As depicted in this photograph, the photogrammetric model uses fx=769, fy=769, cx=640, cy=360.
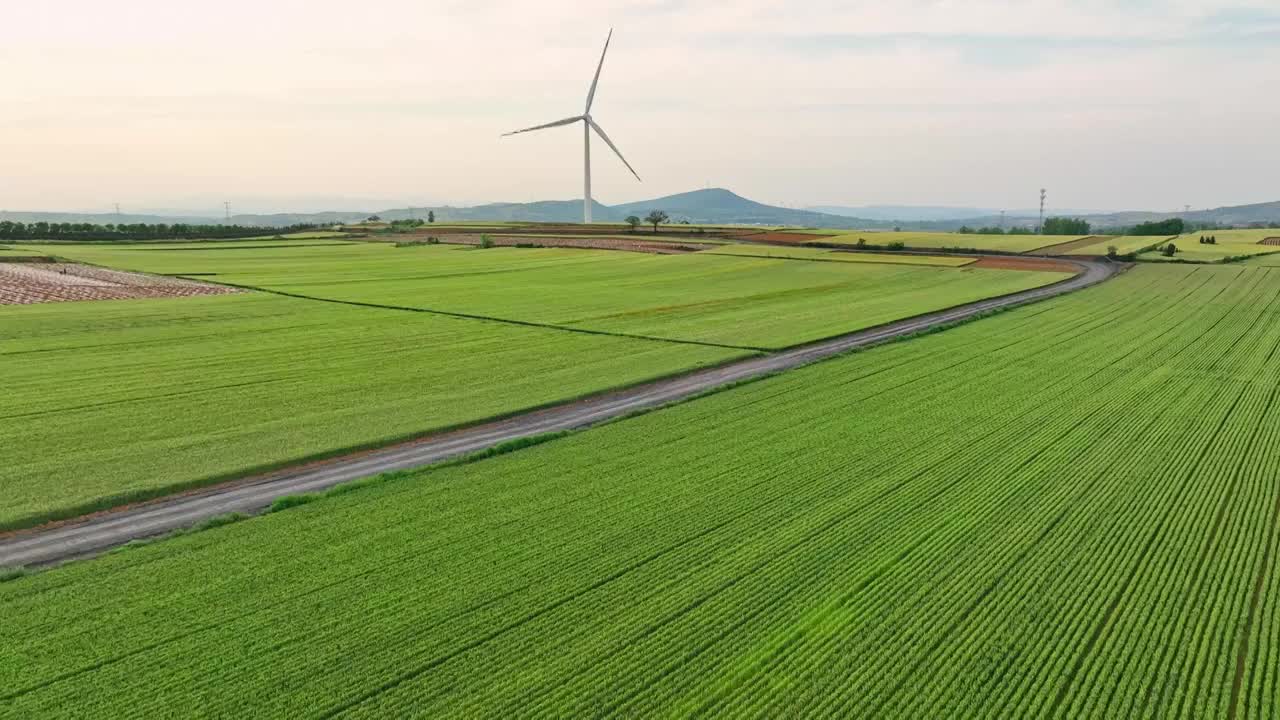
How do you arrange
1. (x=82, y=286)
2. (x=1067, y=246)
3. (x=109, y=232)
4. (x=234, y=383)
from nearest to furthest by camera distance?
1. (x=234, y=383)
2. (x=82, y=286)
3. (x=1067, y=246)
4. (x=109, y=232)

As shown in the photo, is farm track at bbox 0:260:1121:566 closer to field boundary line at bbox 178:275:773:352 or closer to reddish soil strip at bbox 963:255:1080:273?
field boundary line at bbox 178:275:773:352

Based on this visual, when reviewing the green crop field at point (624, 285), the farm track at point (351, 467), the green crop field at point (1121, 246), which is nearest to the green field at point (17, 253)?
the green crop field at point (624, 285)

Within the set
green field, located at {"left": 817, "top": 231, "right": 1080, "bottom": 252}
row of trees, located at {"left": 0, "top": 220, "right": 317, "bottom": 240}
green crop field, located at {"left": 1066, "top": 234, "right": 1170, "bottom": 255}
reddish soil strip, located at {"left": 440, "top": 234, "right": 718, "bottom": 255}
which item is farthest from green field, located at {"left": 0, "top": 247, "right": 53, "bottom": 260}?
green crop field, located at {"left": 1066, "top": 234, "right": 1170, "bottom": 255}

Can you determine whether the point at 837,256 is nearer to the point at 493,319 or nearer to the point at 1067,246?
the point at 1067,246

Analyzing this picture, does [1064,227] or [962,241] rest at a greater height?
[1064,227]

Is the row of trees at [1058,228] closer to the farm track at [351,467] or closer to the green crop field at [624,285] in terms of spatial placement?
the green crop field at [624,285]

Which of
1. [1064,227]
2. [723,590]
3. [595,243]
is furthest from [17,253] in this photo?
[1064,227]
